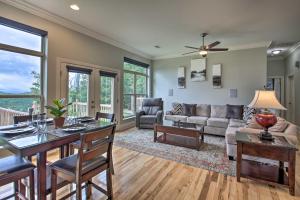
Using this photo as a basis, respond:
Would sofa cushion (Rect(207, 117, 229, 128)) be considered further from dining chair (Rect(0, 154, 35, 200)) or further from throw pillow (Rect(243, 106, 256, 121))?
dining chair (Rect(0, 154, 35, 200))

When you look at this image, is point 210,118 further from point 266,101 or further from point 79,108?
point 79,108

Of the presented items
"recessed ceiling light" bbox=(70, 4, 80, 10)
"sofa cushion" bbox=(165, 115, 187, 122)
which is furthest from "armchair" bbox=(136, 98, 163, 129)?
"recessed ceiling light" bbox=(70, 4, 80, 10)

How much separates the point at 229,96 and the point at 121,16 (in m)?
4.46

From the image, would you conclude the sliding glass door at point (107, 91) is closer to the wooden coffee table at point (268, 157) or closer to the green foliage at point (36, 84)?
the green foliage at point (36, 84)

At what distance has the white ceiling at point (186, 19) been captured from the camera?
9.94 ft

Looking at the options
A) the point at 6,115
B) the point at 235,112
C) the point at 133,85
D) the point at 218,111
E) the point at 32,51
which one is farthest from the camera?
the point at 133,85

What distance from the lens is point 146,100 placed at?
20.7 feet

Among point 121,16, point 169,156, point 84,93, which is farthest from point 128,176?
point 121,16

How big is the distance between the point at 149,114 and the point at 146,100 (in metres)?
0.60

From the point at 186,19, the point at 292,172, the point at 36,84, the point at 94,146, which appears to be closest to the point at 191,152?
the point at 292,172

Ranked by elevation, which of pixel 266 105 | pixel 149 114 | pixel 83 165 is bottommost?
pixel 83 165

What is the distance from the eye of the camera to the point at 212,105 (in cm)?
569

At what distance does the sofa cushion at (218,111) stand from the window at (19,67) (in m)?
4.93

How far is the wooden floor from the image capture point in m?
2.09
